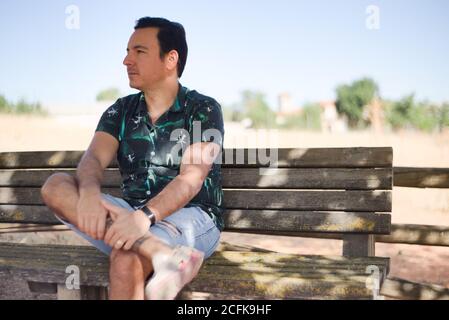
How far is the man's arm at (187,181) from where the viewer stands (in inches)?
96.4

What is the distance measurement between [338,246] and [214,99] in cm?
586

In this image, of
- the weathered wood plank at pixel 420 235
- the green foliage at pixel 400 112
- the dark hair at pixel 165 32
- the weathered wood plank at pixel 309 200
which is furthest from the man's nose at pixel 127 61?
the green foliage at pixel 400 112

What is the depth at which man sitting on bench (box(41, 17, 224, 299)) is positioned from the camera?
86.0 inches

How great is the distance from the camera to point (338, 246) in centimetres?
817

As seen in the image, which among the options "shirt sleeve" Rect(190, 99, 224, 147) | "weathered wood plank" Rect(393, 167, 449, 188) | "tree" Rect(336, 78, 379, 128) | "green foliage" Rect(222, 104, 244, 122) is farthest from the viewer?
"green foliage" Rect(222, 104, 244, 122)

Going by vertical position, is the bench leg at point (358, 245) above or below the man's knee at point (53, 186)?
below

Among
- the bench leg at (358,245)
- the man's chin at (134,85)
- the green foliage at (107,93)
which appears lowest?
the bench leg at (358,245)

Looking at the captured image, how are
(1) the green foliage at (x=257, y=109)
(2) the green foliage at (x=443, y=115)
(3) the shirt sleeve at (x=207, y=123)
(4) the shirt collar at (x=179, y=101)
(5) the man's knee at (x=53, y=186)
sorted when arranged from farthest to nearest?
(1) the green foliage at (x=257, y=109)
(2) the green foliage at (x=443, y=115)
(4) the shirt collar at (x=179, y=101)
(3) the shirt sleeve at (x=207, y=123)
(5) the man's knee at (x=53, y=186)

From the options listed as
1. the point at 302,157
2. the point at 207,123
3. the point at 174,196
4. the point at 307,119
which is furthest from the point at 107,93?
the point at 174,196

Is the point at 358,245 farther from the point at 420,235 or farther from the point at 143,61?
the point at 143,61

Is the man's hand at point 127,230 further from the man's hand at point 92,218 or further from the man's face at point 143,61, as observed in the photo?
the man's face at point 143,61

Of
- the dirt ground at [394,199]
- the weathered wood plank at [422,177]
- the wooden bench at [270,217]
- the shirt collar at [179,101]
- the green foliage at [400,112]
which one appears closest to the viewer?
the wooden bench at [270,217]

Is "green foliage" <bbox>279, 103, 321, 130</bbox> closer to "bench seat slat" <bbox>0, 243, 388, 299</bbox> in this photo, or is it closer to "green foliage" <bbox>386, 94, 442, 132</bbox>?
"green foliage" <bbox>386, 94, 442, 132</bbox>

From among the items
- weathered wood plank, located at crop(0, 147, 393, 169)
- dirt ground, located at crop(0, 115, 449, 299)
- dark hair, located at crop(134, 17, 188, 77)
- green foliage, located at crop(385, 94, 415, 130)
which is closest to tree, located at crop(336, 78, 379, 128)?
green foliage, located at crop(385, 94, 415, 130)
